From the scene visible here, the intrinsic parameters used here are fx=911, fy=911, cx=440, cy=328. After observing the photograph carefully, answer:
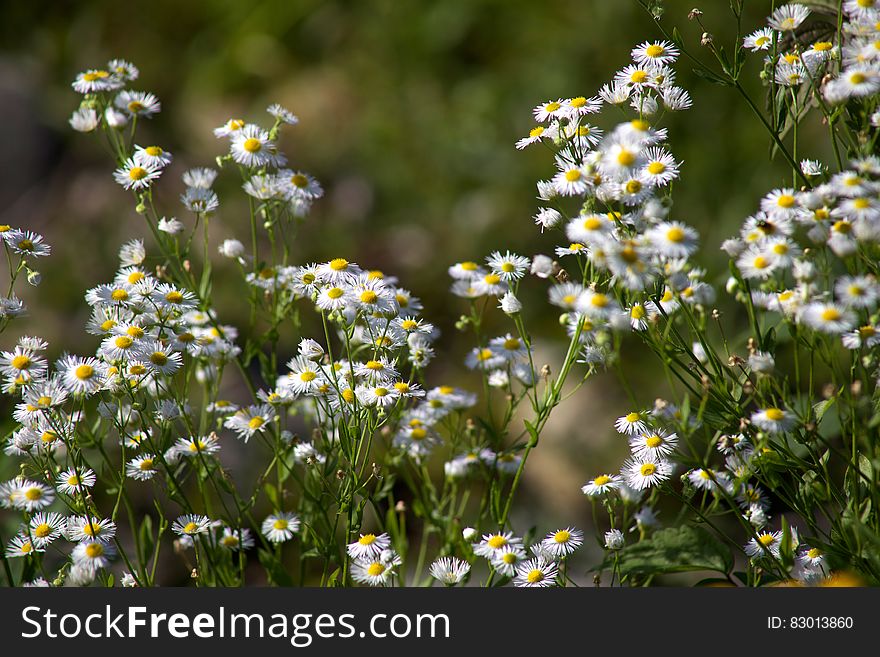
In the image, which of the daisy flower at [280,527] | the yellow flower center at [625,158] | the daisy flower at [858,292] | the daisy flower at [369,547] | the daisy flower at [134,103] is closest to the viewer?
the daisy flower at [858,292]

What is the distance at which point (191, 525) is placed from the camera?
907mm

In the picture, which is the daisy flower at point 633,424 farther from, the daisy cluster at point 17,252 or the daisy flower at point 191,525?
the daisy cluster at point 17,252

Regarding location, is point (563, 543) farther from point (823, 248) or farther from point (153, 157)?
point (153, 157)

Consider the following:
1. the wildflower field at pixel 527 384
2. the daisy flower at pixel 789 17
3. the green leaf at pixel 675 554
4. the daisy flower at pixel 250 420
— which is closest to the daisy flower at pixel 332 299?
the wildflower field at pixel 527 384

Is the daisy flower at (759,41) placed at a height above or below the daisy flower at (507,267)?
above

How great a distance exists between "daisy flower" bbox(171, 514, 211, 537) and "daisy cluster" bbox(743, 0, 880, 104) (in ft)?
2.33

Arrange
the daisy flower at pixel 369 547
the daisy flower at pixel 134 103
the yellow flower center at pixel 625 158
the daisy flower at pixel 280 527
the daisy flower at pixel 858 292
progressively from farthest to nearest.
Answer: the daisy flower at pixel 134 103
the daisy flower at pixel 280 527
the daisy flower at pixel 369 547
the yellow flower center at pixel 625 158
the daisy flower at pixel 858 292

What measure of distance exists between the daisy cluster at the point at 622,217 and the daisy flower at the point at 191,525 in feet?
1.38

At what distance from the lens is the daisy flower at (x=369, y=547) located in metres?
0.90

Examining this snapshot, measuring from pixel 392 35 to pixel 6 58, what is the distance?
4.96 feet

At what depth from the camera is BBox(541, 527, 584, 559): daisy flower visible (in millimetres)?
936

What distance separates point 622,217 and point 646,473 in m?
0.26

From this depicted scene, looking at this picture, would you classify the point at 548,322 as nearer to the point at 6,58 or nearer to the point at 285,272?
the point at 285,272

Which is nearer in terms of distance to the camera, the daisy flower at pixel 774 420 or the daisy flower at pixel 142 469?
the daisy flower at pixel 774 420
